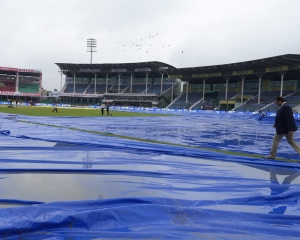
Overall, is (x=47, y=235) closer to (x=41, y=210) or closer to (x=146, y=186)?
(x=41, y=210)

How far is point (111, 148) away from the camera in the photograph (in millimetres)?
8547

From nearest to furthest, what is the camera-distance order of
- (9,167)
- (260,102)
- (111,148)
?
(9,167) < (111,148) < (260,102)

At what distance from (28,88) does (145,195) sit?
93.6 m

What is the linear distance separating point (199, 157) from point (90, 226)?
479 cm

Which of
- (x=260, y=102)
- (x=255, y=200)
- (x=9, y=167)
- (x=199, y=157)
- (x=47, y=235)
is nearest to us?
(x=47, y=235)

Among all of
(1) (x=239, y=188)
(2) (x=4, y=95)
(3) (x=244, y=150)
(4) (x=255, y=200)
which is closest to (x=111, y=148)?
(3) (x=244, y=150)

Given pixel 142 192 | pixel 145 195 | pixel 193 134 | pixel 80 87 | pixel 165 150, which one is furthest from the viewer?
pixel 80 87

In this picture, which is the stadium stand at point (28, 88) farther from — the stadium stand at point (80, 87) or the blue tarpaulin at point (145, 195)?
the blue tarpaulin at point (145, 195)

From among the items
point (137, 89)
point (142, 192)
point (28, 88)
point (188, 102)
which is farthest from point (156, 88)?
point (142, 192)

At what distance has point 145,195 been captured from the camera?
4.20m

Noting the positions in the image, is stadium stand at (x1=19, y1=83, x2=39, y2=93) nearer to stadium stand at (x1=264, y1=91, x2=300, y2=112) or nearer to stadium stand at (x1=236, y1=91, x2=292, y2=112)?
stadium stand at (x1=236, y1=91, x2=292, y2=112)

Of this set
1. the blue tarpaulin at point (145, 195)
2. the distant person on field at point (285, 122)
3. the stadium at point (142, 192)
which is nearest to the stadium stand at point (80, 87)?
the stadium at point (142, 192)

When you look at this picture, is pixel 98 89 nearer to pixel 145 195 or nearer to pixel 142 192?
pixel 142 192

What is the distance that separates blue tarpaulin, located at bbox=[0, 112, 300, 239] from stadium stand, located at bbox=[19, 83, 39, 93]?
88651 millimetres
